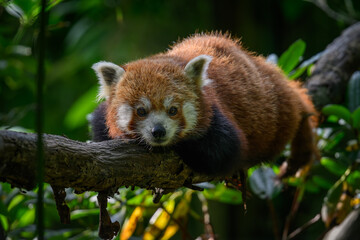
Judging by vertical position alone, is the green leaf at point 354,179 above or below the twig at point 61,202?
below

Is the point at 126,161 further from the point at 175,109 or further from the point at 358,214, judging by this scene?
the point at 358,214

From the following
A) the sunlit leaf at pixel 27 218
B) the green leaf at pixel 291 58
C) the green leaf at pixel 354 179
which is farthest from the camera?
the green leaf at pixel 291 58

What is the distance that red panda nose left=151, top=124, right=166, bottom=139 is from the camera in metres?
2.24

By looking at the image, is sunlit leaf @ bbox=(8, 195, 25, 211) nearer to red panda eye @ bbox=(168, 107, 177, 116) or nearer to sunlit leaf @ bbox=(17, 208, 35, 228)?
sunlit leaf @ bbox=(17, 208, 35, 228)

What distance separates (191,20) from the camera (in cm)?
596

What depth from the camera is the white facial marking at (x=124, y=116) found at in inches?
→ 94.4

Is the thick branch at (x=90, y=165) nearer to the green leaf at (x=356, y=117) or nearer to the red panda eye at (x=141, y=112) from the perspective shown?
the red panda eye at (x=141, y=112)

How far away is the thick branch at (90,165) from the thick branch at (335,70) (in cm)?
156

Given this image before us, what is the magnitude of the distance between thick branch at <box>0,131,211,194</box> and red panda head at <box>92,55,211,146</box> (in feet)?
0.64

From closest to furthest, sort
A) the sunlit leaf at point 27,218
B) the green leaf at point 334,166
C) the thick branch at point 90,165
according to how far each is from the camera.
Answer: the thick branch at point 90,165 → the sunlit leaf at point 27,218 → the green leaf at point 334,166

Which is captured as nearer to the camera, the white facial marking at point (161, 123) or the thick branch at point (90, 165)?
the thick branch at point (90, 165)

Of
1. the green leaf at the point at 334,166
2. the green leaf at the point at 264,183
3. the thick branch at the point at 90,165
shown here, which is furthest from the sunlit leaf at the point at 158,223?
the green leaf at the point at 334,166

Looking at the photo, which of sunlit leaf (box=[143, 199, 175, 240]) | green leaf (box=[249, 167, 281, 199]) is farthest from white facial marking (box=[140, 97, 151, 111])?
green leaf (box=[249, 167, 281, 199])

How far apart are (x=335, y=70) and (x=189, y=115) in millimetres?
1723
